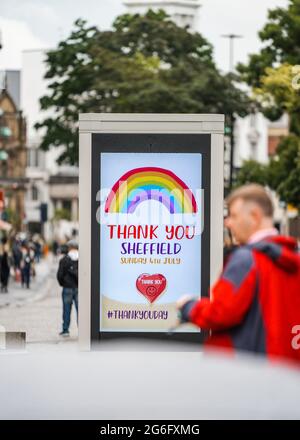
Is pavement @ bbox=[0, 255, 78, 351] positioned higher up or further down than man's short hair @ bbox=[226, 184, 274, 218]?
further down

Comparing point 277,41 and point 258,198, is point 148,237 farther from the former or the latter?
point 277,41

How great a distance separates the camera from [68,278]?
986 inches

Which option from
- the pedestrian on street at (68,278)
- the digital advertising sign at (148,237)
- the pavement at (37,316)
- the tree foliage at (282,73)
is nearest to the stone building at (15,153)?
the pavement at (37,316)

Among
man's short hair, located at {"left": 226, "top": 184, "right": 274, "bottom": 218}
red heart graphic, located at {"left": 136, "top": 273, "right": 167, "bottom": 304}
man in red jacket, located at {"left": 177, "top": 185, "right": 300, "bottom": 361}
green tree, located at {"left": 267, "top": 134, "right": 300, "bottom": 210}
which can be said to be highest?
green tree, located at {"left": 267, "top": 134, "right": 300, "bottom": 210}

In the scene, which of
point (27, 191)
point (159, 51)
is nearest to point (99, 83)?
point (159, 51)

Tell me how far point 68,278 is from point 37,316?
23.0ft

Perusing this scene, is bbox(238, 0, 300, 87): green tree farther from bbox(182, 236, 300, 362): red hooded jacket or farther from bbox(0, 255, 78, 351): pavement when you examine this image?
bbox(182, 236, 300, 362): red hooded jacket

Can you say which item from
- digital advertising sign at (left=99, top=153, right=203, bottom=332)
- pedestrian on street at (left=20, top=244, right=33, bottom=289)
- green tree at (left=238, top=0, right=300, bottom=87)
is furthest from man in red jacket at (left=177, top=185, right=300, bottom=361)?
pedestrian on street at (left=20, top=244, right=33, bottom=289)

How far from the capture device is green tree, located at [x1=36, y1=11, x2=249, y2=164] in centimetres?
5262

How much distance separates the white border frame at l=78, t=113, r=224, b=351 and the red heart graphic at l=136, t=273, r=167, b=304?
0.51 m

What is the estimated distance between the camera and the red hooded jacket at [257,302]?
7.33 meters

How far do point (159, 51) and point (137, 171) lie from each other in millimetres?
42166

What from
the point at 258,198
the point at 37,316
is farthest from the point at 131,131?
the point at 37,316

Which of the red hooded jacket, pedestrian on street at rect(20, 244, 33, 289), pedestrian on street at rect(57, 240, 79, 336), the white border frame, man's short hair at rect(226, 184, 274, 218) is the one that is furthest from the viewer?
pedestrian on street at rect(20, 244, 33, 289)
